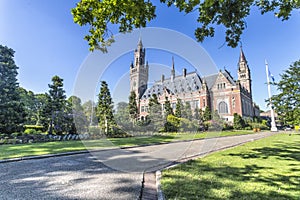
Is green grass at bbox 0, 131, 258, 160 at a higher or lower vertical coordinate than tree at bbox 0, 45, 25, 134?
lower

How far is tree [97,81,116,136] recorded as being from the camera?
16.8 meters

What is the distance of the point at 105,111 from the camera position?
17.8 m

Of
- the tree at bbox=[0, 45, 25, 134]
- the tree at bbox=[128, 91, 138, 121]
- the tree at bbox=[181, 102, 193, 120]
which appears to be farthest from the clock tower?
the tree at bbox=[0, 45, 25, 134]

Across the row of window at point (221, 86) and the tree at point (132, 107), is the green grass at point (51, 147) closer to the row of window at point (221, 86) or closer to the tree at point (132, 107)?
the tree at point (132, 107)

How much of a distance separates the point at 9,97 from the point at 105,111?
8.46 meters

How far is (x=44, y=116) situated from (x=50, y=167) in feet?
44.4

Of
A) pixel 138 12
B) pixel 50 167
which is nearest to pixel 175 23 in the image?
pixel 138 12

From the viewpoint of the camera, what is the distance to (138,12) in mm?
3930

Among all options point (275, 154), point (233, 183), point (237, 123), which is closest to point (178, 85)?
point (237, 123)

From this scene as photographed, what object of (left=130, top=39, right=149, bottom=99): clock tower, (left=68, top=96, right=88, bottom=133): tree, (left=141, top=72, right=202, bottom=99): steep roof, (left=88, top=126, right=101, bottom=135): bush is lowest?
(left=88, top=126, right=101, bottom=135): bush

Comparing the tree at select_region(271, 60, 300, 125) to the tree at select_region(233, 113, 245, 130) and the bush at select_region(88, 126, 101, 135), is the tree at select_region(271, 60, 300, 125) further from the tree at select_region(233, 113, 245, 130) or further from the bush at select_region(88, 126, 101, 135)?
the tree at select_region(233, 113, 245, 130)

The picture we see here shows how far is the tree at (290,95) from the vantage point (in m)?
10.4

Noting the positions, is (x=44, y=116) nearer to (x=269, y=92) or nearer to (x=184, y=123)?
(x=184, y=123)

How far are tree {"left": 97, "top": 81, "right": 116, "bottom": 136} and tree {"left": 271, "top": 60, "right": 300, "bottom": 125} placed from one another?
47.6 ft
